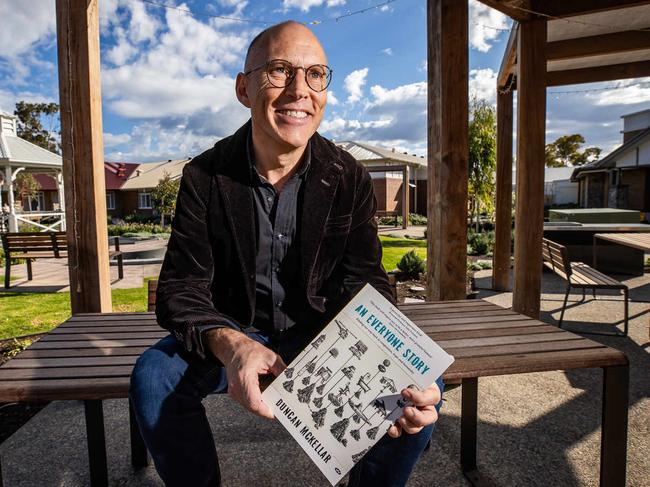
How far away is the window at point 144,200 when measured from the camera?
121 ft

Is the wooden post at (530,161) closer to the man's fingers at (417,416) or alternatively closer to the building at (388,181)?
the man's fingers at (417,416)

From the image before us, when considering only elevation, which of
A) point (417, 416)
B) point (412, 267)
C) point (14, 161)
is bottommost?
point (412, 267)

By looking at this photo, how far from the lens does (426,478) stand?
242 centimetres

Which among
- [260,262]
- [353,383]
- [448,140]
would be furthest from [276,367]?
[448,140]

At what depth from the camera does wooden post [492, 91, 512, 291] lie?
706 centimetres

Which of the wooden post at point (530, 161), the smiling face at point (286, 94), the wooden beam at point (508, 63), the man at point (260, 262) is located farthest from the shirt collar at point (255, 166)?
the wooden beam at point (508, 63)

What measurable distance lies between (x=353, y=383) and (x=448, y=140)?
2.30 m

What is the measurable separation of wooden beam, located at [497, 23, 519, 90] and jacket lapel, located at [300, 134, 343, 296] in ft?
16.9

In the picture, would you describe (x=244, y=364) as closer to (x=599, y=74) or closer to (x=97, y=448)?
(x=97, y=448)

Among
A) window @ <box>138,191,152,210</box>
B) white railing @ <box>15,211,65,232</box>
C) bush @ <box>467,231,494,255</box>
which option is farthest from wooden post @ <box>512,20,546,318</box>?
window @ <box>138,191,152,210</box>

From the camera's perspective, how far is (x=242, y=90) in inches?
76.0

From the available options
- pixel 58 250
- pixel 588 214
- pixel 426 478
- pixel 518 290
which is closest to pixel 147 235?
pixel 58 250

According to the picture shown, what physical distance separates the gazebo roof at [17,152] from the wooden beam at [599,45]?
17370 millimetres

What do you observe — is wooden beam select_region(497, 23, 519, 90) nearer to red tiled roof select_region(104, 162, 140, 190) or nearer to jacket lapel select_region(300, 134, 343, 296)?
jacket lapel select_region(300, 134, 343, 296)
